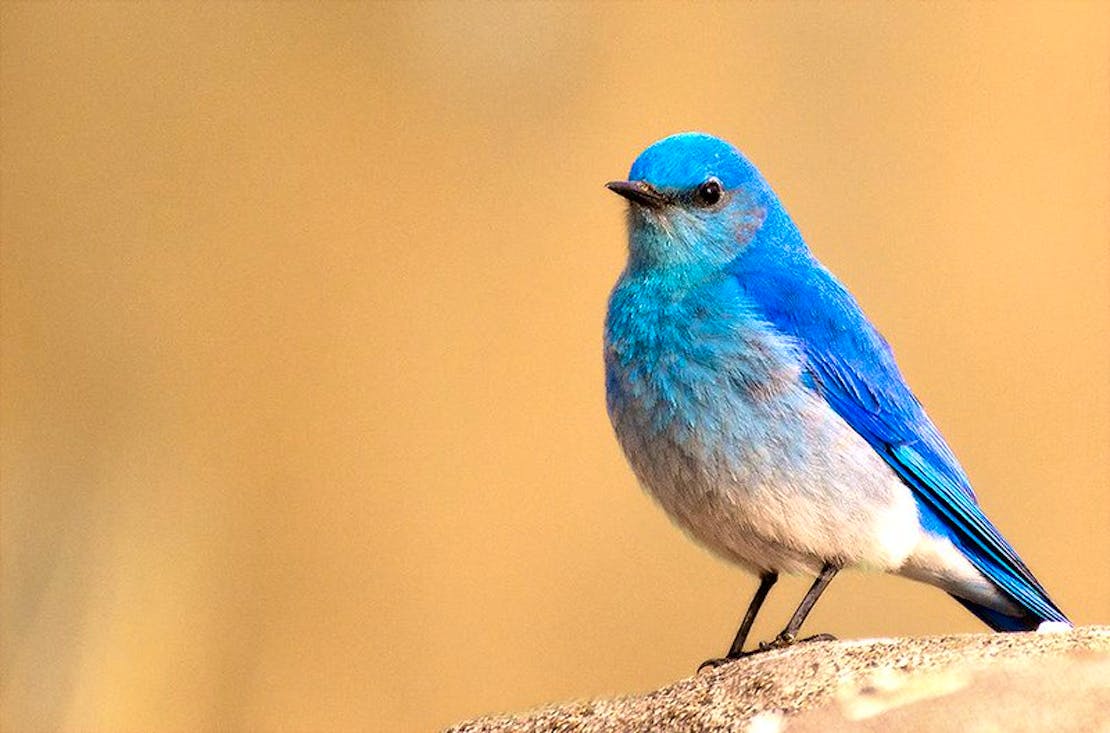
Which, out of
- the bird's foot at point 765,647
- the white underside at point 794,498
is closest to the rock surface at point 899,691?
the bird's foot at point 765,647

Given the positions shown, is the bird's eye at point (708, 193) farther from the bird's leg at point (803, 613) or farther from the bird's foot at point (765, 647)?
the bird's foot at point (765, 647)

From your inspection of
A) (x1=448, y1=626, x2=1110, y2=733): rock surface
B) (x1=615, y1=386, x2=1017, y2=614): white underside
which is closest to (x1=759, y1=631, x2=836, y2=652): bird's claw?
(x1=615, y1=386, x2=1017, y2=614): white underside

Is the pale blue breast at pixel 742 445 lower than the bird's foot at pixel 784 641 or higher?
higher

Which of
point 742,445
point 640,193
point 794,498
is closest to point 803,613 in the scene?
point 794,498

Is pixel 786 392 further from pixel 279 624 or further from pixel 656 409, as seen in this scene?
pixel 279 624

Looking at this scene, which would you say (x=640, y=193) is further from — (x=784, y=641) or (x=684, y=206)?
(x=784, y=641)

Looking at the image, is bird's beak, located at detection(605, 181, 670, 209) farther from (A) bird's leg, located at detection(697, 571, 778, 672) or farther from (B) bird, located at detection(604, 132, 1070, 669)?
(A) bird's leg, located at detection(697, 571, 778, 672)

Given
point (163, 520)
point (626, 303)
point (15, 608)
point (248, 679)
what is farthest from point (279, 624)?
point (626, 303)
